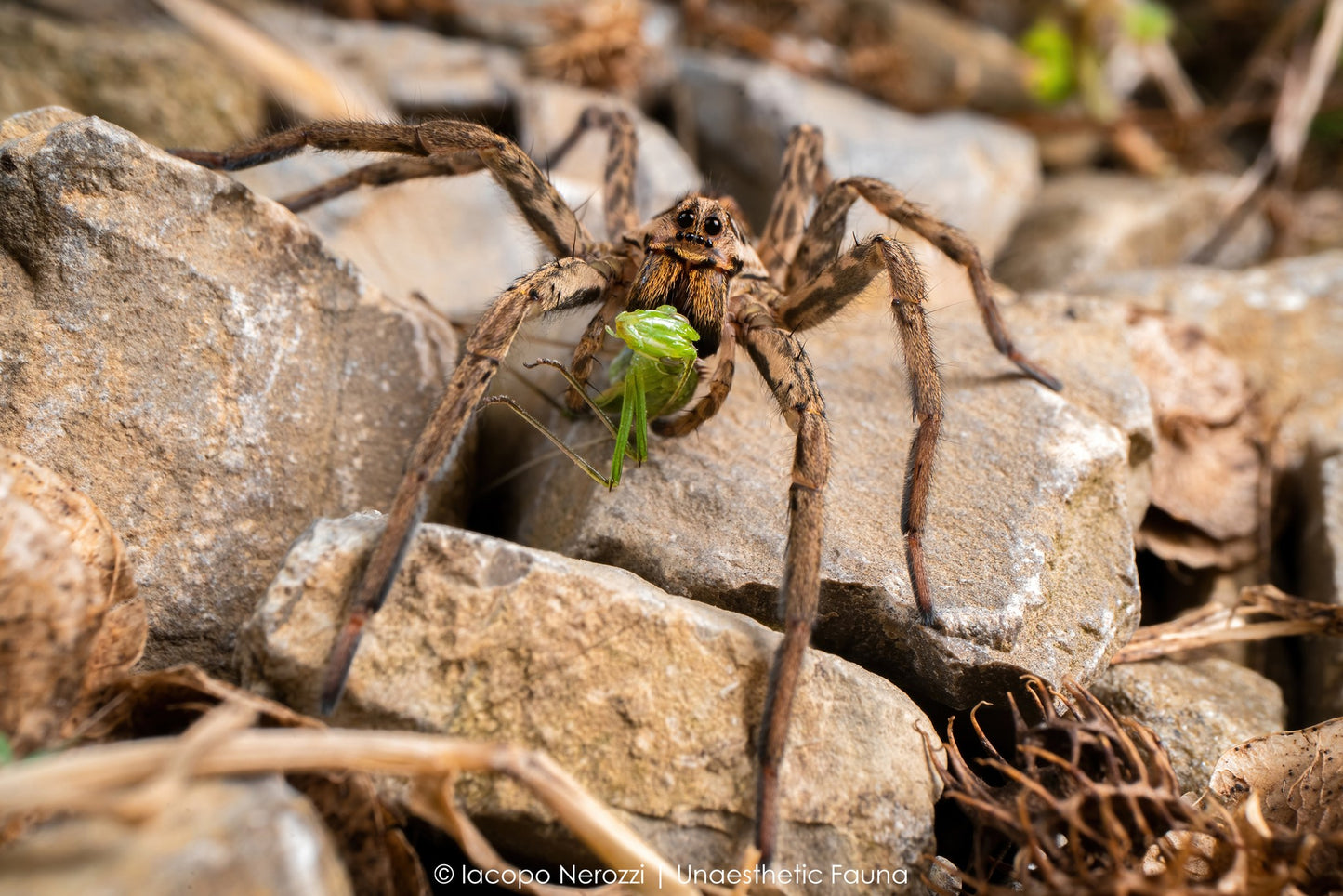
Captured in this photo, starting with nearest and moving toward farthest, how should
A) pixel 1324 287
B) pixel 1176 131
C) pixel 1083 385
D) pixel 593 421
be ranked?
pixel 593 421, pixel 1083 385, pixel 1324 287, pixel 1176 131

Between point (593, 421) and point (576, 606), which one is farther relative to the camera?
point (593, 421)

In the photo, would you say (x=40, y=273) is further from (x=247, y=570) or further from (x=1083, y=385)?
(x=1083, y=385)

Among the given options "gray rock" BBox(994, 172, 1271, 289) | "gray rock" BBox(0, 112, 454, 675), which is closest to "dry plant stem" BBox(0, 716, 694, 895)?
"gray rock" BBox(0, 112, 454, 675)

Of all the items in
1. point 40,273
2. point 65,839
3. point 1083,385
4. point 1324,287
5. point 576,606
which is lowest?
point 65,839

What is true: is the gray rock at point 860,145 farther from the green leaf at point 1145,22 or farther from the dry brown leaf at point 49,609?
the dry brown leaf at point 49,609

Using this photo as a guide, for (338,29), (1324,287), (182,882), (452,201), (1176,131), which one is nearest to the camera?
(182,882)

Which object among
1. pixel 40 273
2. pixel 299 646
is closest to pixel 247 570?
pixel 299 646
